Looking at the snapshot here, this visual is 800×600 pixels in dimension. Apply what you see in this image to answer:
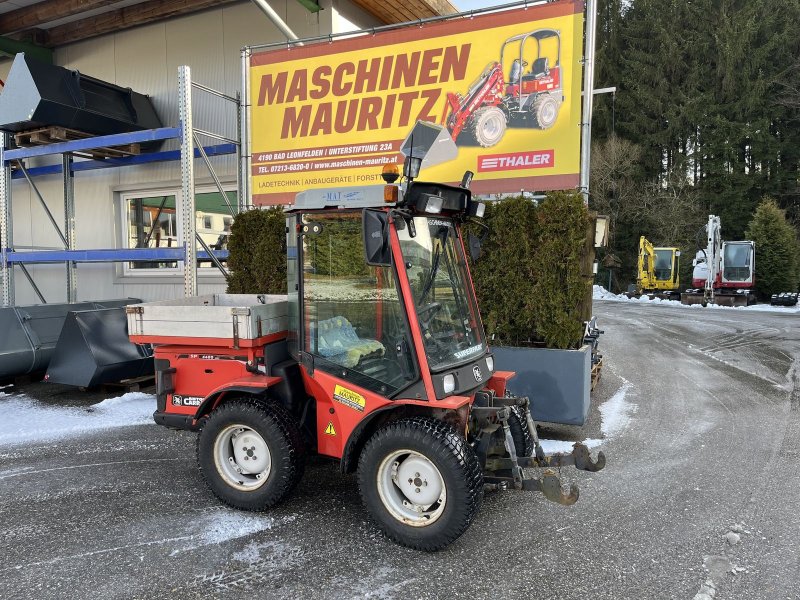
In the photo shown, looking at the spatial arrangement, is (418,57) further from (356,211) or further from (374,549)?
(374,549)

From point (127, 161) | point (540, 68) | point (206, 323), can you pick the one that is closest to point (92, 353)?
point (206, 323)

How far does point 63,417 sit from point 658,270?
2487 centimetres

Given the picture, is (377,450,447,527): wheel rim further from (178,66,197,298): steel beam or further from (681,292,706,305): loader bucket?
(681,292,706,305): loader bucket

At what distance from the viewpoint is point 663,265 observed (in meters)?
25.4

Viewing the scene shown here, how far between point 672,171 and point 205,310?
33.3 metres

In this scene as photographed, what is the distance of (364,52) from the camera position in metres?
A: 7.29

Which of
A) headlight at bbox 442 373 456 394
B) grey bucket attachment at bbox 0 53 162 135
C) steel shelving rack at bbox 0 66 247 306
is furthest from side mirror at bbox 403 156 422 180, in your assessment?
grey bucket attachment at bbox 0 53 162 135

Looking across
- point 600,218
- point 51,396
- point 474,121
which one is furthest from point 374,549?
point 51,396

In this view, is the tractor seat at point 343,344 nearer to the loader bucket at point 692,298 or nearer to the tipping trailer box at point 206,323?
the tipping trailer box at point 206,323

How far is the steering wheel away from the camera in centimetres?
338

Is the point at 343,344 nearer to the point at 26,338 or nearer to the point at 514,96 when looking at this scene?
the point at 514,96

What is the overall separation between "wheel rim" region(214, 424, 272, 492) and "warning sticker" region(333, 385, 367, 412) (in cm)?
62

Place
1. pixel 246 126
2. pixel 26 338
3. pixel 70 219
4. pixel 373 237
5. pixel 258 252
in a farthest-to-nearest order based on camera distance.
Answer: pixel 70 219, pixel 246 126, pixel 26 338, pixel 258 252, pixel 373 237

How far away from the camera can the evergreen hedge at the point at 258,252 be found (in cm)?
704
